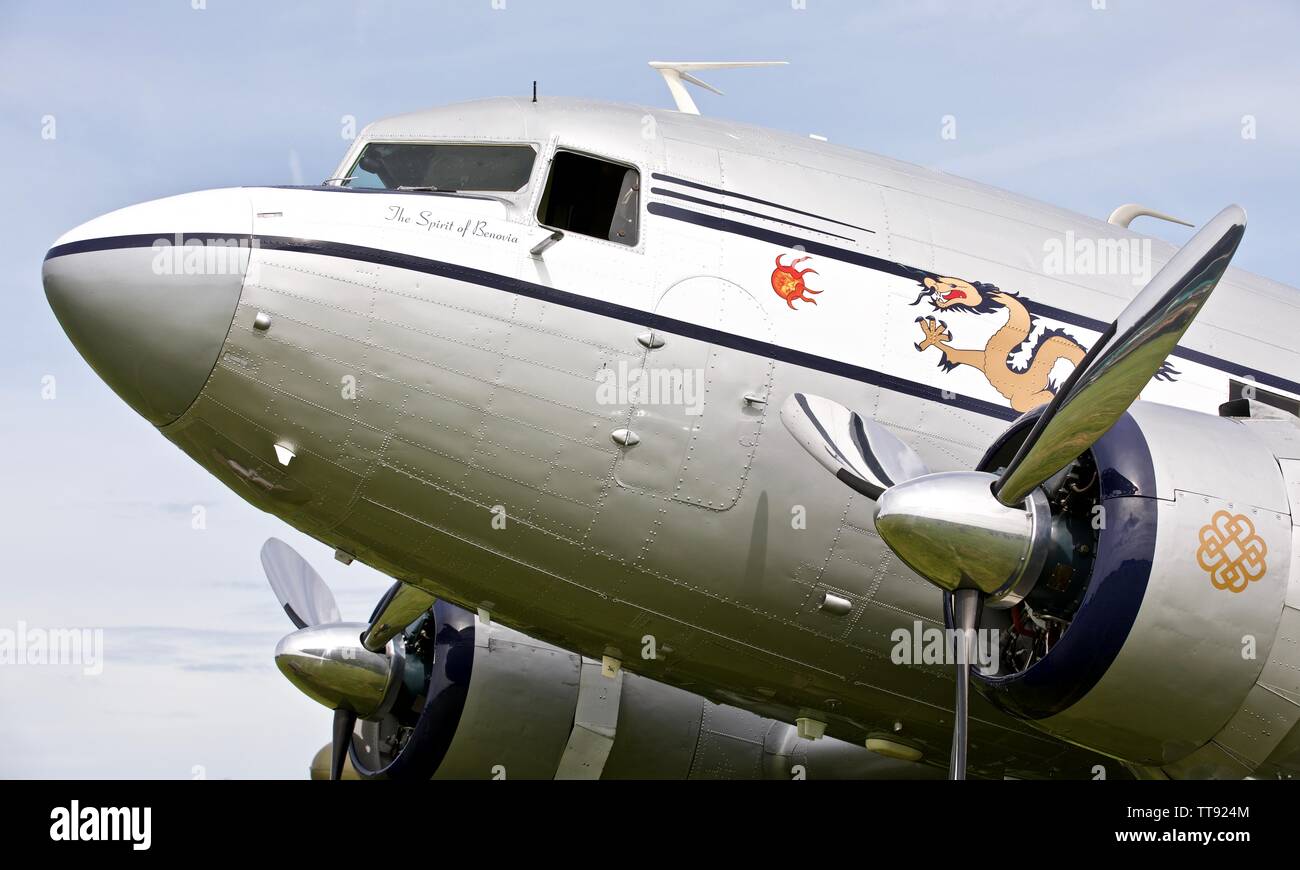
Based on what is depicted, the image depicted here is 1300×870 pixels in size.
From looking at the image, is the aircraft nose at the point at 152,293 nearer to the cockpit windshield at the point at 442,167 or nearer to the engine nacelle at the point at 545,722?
the cockpit windshield at the point at 442,167

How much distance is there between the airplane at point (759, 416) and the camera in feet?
24.7

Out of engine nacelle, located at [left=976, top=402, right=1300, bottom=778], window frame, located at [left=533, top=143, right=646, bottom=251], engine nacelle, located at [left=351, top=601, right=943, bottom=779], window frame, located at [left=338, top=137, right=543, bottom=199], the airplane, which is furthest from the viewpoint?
engine nacelle, located at [left=351, top=601, right=943, bottom=779]

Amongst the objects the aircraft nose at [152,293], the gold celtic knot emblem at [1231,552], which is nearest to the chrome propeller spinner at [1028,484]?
the gold celtic knot emblem at [1231,552]

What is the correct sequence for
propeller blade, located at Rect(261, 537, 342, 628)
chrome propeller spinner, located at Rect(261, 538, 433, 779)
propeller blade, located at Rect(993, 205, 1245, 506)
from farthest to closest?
propeller blade, located at Rect(261, 537, 342, 628)
chrome propeller spinner, located at Rect(261, 538, 433, 779)
propeller blade, located at Rect(993, 205, 1245, 506)

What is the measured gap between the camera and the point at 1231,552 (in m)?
7.45

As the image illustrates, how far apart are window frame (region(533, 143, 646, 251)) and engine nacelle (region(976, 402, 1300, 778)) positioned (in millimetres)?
2964

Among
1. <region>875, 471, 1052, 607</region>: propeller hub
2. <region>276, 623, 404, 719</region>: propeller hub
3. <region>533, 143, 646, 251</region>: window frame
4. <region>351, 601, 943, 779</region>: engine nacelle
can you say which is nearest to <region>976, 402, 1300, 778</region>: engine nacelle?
<region>875, 471, 1052, 607</region>: propeller hub

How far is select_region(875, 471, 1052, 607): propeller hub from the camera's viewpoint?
7531 mm

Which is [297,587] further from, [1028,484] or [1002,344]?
[1028,484]

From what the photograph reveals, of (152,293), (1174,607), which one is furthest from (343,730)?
(1174,607)

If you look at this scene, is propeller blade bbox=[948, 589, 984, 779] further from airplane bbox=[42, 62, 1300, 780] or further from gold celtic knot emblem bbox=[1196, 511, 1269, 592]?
gold celtic knot emblem bbox=[1196, 511, 1269, 592]

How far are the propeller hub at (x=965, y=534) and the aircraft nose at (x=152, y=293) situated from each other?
3.85 m
